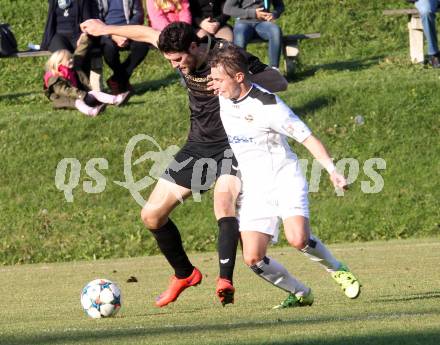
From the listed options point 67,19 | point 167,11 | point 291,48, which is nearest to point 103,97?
point 67,19

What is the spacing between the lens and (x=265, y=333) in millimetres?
6629

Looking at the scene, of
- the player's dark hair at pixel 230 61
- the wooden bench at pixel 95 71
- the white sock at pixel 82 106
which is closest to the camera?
the player's dark hair at pixel 230 61

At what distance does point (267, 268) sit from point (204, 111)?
5.15ft

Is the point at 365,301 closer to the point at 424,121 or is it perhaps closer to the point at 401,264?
the point at 401,264

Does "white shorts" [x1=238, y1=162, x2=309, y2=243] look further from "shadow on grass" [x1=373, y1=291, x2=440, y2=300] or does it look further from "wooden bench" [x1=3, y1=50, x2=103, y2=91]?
"wooden bench" [x1=3, y1=50, x2=103, y2=91]

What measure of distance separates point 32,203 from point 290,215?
28.7ft

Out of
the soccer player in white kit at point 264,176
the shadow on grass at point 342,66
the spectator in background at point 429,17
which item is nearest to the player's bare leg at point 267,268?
the soccer player in white kit at point 264,176

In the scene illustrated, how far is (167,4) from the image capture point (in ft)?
53.3

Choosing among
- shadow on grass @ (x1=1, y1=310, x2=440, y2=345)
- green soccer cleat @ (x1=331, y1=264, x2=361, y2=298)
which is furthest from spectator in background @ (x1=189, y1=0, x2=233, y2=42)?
shadow on grass @ (x1=1, y1=310, x2=440, y2=345)

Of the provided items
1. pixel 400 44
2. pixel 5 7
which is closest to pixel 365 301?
pixel 400 44

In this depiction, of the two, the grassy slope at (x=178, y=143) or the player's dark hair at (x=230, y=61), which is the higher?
the player's dark hair at (x=230, y=61)

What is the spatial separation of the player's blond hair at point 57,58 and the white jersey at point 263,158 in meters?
8.84

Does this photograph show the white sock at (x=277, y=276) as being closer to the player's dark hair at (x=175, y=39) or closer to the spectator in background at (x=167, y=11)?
the player's dark hair at (x=175, y=39)

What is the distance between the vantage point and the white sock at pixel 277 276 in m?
8.54
